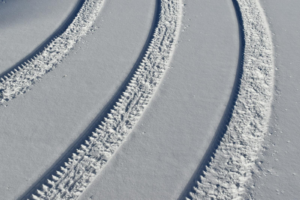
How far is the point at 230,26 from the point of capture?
3.73 meters

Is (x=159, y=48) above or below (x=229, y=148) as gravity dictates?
above

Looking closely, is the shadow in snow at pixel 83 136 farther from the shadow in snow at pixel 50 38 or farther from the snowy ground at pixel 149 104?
the shadow in snow at pixel 50 38

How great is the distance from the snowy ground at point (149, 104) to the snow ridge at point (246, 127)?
0.07m

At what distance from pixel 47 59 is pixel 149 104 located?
1252 mm

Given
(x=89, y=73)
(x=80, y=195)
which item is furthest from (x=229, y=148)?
(x=89, y=73)

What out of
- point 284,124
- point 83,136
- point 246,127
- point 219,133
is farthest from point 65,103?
point 284,124

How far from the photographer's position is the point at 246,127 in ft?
8.95

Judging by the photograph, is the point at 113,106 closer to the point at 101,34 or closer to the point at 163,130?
Answer: the point at 163,130

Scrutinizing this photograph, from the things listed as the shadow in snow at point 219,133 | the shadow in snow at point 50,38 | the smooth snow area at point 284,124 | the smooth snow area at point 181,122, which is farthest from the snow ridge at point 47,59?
the smooth snow area at point 284,124

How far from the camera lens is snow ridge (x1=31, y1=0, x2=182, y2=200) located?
2379 mm

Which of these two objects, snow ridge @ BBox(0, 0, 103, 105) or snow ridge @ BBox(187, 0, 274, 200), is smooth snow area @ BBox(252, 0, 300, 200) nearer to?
snow ridge @ BBox(187, 0, 274, 200)

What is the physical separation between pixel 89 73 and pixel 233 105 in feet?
4.76

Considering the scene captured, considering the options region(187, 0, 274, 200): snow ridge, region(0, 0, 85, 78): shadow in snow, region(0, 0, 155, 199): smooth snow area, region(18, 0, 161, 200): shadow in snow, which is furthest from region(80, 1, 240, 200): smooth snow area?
region(0, 0, 85, 78): shadow in snow

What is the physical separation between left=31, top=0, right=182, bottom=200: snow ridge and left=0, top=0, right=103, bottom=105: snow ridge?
848mm
